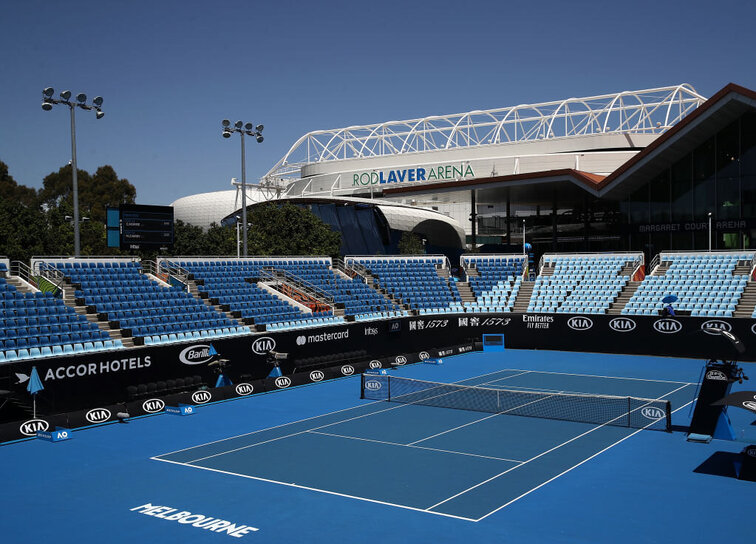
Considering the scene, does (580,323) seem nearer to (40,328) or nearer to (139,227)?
(139,227)

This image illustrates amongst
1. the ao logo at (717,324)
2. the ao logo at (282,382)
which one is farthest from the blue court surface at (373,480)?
the ao logo at (717,324)

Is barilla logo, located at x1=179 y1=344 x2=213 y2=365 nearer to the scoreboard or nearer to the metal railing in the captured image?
the scoreboard

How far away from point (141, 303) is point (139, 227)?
5005mm

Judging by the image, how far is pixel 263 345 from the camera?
31.3 metres

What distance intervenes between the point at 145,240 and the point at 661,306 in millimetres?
26146

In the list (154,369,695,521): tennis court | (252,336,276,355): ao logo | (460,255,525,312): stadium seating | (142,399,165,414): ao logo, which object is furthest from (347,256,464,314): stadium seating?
(142,399,165,414): ao logo

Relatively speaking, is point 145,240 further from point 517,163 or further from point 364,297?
point 517,163

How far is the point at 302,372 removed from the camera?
1294 inches

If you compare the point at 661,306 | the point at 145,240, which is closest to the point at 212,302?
the point at 145,240

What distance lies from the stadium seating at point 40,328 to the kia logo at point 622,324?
2509 cm

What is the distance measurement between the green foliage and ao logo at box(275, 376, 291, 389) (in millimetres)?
41010

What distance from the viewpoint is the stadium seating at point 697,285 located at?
124ft

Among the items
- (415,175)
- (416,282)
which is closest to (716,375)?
(416,282)

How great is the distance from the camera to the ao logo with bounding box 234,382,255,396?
27853 mm
